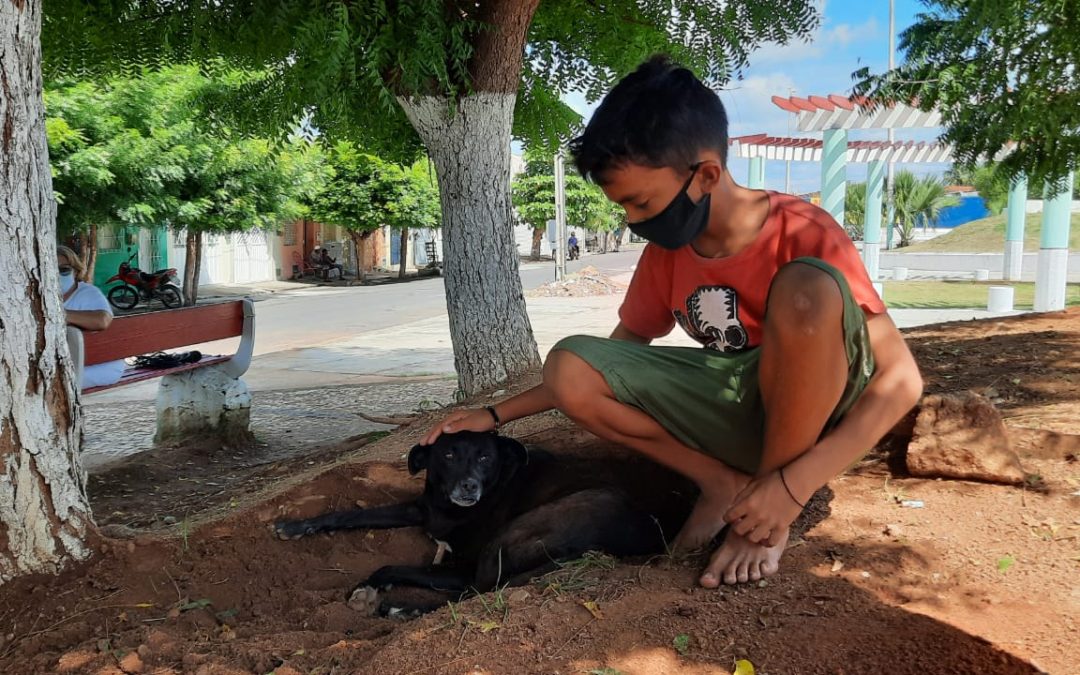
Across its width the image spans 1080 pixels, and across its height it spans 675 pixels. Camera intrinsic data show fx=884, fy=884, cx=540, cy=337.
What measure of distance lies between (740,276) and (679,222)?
25 centimetres

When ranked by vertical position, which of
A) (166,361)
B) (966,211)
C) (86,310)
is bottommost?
(166,361)

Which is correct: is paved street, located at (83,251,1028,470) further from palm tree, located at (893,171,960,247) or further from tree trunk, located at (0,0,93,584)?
palm tree, located at (893,171,960,247)

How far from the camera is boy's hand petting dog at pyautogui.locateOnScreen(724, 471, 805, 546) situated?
2291mm

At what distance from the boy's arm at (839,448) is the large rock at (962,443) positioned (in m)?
0.80

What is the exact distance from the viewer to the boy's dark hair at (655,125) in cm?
236

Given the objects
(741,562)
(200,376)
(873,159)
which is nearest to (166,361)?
(200,376)

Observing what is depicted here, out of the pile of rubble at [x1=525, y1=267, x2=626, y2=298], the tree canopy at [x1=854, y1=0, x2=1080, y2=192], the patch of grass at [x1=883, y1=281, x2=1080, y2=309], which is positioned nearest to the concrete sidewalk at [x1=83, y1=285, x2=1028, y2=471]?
the patch of grass at [x1=883, y1=281, x2=1080, y2=309]

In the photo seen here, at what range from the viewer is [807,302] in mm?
2109

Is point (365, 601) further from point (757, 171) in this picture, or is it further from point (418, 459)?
point (757, 171)

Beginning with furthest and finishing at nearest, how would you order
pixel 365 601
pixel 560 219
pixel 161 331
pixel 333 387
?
1. pixel 560 219
2. pixel 333 387
3. pixel 161 331
4. pixel 365 601

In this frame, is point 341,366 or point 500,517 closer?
point 500,517

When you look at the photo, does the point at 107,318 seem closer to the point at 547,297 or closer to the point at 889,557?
the point at 889,557

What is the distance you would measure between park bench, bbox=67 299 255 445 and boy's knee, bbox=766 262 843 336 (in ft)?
17.1

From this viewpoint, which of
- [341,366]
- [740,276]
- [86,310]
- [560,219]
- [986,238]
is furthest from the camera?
[986,238]
